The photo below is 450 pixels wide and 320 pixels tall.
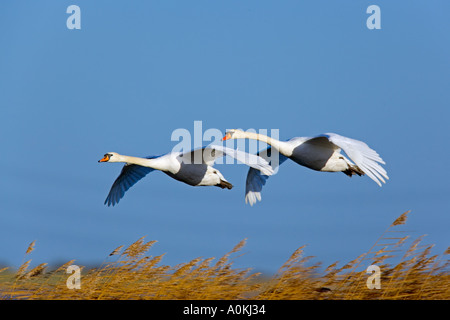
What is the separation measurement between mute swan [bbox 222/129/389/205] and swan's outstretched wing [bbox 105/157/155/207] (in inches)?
84.9

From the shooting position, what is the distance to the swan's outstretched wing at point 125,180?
45.6 feet

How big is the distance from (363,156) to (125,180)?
568 centimetres

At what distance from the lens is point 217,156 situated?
12141 millimetres

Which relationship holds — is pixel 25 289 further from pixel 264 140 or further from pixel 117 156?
pixel 264 140

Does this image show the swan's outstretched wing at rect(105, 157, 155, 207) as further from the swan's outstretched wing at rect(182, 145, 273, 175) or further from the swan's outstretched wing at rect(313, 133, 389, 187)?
the swan's outstretched wing at rect(313, 133, 389, 187)

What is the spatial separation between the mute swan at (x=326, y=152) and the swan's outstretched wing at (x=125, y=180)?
2157mm

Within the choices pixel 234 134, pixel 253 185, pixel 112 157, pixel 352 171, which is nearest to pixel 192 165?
pixel 234 134

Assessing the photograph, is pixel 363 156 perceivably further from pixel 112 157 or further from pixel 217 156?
pixel 112 157

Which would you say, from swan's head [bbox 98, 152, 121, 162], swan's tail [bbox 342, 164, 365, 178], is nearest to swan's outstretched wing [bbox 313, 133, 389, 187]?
swan's tail [bbox 342, 164, 365, 178]

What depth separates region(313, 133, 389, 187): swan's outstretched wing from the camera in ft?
33.4
